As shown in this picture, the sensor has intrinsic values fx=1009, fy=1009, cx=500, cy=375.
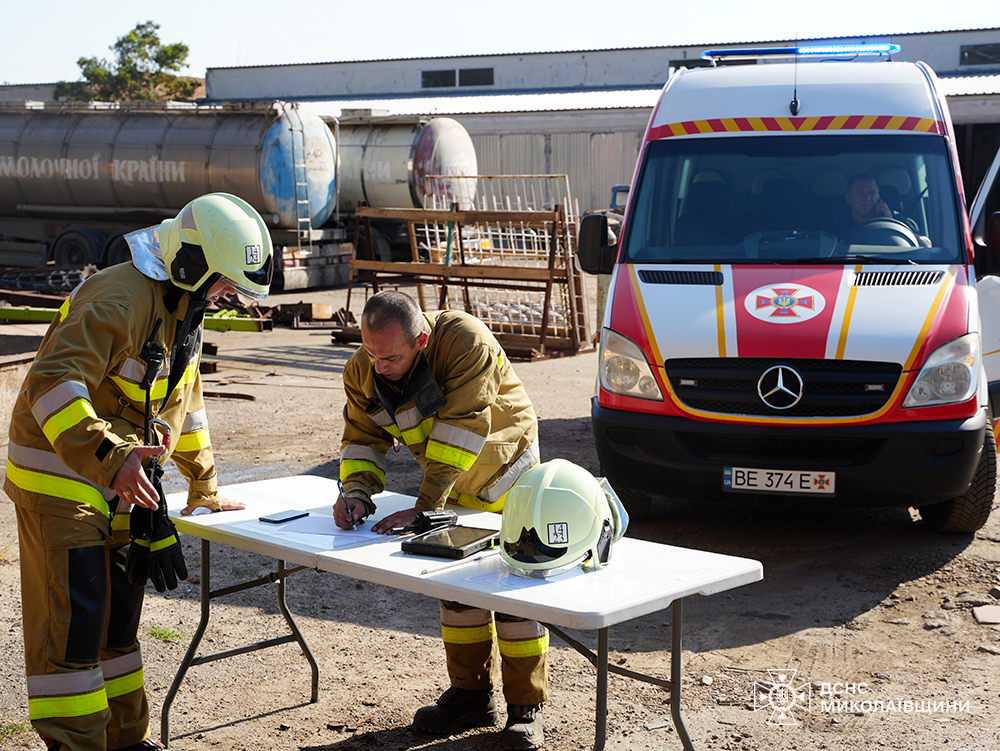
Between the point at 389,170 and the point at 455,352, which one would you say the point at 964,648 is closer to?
the point at 455,352

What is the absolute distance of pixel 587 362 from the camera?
41.5 feet

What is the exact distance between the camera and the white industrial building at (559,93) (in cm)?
2731

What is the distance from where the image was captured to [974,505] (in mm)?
5715

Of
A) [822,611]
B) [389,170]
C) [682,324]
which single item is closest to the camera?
[822,611]

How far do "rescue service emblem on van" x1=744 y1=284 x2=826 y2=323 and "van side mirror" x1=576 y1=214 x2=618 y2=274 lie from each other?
49.7 inches

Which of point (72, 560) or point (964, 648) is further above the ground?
point (72, 560)

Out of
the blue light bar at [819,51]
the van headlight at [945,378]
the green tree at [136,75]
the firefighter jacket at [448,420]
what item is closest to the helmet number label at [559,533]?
the firefighter jacket at [448,420]

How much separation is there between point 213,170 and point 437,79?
69.0ft

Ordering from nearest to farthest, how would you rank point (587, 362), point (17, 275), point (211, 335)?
point (587, 362), point (211, 335), point (17, 275)

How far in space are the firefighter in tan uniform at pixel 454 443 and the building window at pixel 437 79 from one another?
36058 mm

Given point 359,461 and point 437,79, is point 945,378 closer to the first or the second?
point 359,461

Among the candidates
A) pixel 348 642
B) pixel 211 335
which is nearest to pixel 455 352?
pixel 348 642

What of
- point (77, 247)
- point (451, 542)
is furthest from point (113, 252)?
point (451, 542)

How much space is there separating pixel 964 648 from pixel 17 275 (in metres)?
18.0
